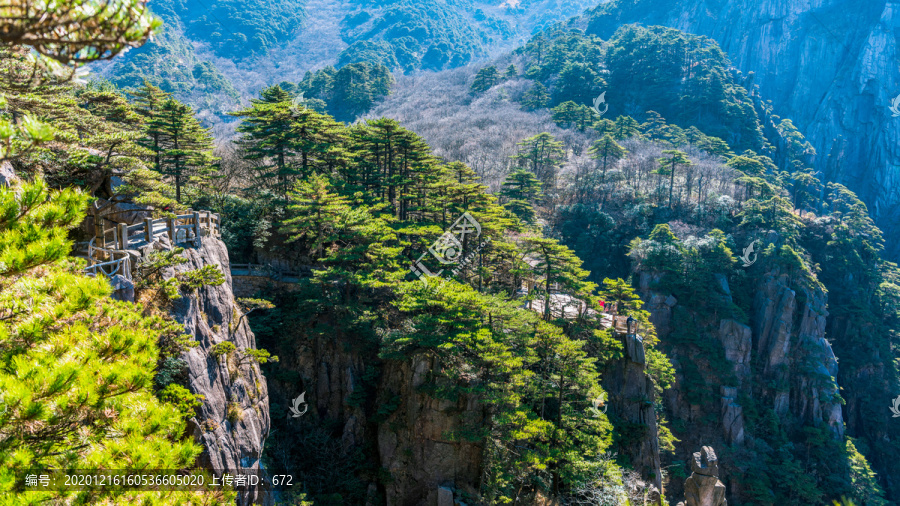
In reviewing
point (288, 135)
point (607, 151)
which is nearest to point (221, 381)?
point (288, 135)

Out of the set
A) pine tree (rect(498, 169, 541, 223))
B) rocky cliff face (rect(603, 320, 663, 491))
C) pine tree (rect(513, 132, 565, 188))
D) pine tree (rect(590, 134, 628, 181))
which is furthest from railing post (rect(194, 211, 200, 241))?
pine tree (rect(590, 134, 628, 181))

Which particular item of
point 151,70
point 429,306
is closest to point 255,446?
point 429,306

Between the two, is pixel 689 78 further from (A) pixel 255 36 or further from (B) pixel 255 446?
(A) pixel 255 36

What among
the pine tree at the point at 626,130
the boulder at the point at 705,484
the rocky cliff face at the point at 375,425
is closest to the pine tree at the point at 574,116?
the pine tree at the point at 626,130

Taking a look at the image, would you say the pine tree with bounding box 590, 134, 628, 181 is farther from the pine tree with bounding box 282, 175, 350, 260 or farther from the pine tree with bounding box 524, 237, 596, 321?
the pine tree with bounding box 282, 175, 350, 260

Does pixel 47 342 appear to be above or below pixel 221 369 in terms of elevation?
above

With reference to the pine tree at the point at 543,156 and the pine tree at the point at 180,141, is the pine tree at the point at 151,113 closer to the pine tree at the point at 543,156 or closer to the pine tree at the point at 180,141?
the pine tree at the point at 180,141

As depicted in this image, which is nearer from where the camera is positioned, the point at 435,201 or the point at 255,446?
the point at 255,446
